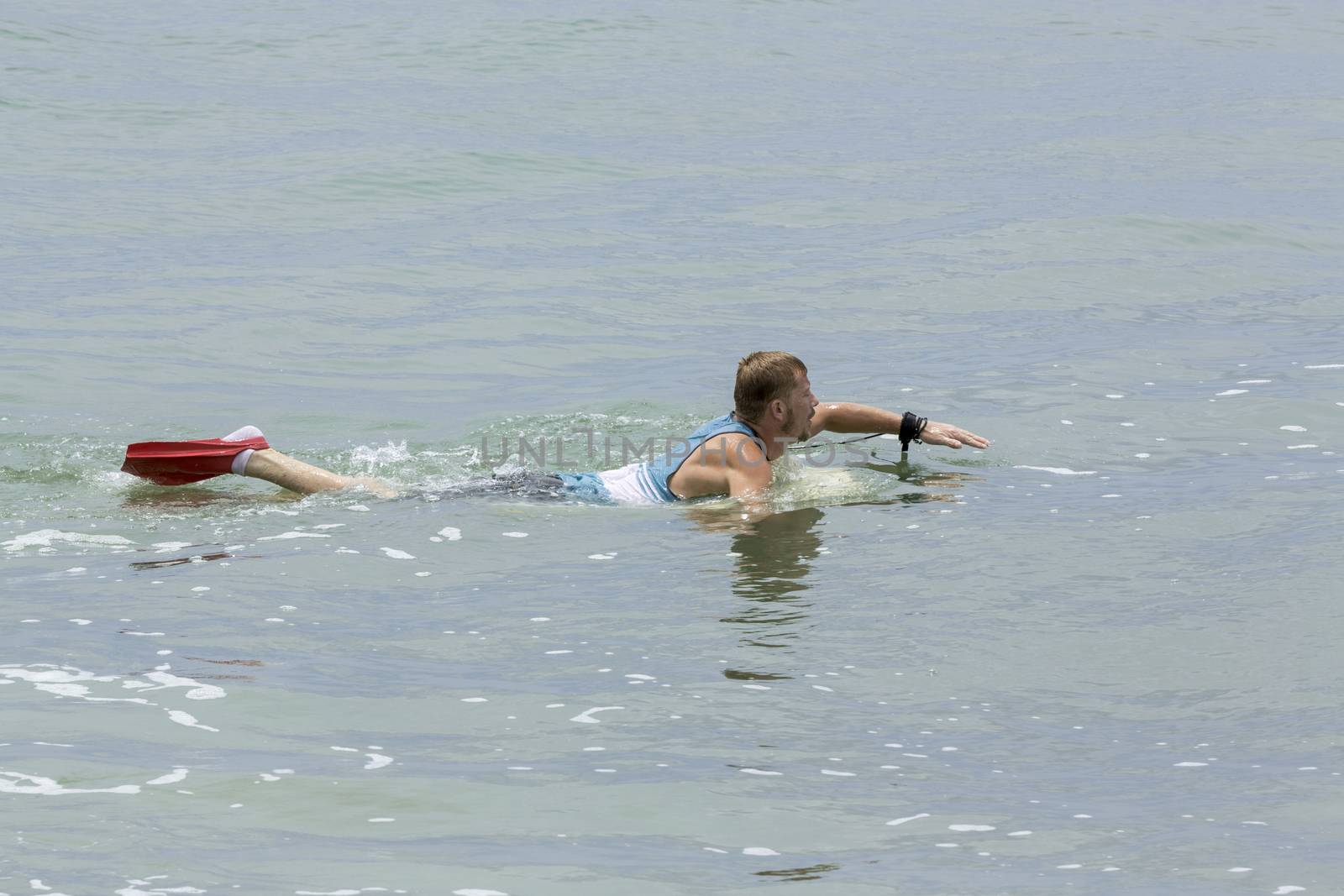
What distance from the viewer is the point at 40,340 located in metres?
14.4

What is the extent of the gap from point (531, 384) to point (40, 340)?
185 inches

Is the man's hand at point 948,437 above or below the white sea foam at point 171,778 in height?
above

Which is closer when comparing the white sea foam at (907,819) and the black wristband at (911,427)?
the white sea foam at (907,819)

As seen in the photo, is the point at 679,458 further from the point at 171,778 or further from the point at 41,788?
the point at 41,788

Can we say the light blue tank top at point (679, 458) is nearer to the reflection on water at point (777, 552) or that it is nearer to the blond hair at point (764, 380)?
the blond hair at point (764, 380)

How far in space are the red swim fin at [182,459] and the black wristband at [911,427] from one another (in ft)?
13.6

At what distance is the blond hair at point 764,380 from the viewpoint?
9648mm

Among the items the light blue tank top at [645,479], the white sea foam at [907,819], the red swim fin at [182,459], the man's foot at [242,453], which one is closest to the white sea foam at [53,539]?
the red swim fin at [182,459]

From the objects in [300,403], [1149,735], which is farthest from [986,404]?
[1149,735]

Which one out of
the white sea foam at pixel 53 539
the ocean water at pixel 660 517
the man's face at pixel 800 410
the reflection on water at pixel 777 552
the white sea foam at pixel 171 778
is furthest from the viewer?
the man's face at pixel 800 410

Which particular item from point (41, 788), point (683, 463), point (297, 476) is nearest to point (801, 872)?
point (41, 788)

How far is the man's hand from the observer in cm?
1030

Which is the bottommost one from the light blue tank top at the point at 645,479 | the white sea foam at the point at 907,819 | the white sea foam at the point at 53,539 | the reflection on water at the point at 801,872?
the reflection on water at the point at 801,872

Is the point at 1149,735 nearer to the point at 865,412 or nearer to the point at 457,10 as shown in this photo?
the point at 865,412
